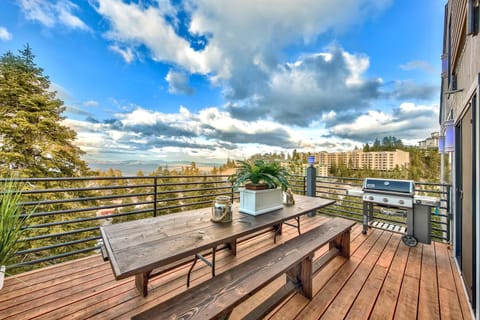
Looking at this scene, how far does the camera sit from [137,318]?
0.88m

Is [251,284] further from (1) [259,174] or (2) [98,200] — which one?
(2) [98,200]

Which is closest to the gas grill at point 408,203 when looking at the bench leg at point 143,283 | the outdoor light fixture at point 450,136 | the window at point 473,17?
the outdoor light fixture at point 450,136

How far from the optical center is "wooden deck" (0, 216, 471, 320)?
4.67ft

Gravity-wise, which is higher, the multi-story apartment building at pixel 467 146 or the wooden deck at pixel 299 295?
the multi-story apartment building at pixel 467 146

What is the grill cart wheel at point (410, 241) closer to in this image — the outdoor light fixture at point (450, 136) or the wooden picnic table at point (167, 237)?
the outdoor light fixture at point (450, 136)

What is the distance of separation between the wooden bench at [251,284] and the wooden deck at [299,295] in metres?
0.14

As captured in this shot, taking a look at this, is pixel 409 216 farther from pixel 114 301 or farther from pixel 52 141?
pixel 52 141

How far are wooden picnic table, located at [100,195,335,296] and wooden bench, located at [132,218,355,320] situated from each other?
208mm

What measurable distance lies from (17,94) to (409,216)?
43.0ft

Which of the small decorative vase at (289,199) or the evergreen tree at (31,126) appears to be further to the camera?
the evergreen tree at (31,126)

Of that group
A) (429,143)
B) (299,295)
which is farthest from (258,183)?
(429,143)

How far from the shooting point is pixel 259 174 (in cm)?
181

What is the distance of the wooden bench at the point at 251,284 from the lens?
948mm

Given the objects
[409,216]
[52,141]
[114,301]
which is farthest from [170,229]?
[52,141]
